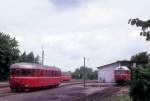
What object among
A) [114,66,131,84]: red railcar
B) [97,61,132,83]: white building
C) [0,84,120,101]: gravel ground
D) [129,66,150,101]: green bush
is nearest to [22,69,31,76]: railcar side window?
[0,84,120,101]: gravel ground

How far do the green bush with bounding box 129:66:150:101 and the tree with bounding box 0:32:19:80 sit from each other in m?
53.1

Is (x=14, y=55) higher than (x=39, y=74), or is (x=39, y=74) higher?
(x=14, y=55)

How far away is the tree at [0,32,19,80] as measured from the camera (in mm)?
73188

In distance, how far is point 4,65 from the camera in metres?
73.3

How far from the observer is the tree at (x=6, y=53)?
73.2 metres

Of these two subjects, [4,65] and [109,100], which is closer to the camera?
[109,100]

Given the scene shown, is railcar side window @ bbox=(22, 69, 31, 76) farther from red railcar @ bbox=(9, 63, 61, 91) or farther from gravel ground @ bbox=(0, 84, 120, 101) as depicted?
gravel ground @ bbox=(0, 84, 120, 101)

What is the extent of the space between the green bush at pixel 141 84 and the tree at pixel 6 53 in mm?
53056

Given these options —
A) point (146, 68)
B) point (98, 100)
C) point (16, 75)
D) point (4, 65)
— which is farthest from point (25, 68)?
point (4, 65)

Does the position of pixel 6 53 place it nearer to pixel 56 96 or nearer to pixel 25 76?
pixel 25 76

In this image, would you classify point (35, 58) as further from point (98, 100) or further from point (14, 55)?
point (98, 100)

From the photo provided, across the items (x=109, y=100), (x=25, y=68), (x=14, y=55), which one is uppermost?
(x=14, y=55)

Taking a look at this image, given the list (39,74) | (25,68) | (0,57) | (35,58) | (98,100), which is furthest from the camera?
(35,58)

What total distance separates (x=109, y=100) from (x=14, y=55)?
149ft
